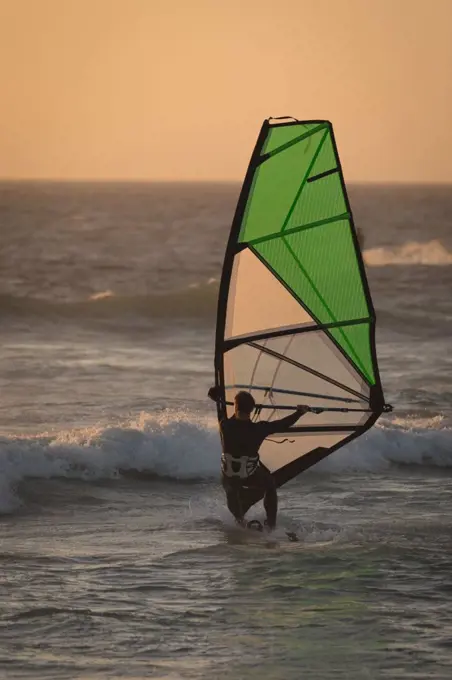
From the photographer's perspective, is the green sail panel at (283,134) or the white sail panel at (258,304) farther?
the white sail panel at (258,304)

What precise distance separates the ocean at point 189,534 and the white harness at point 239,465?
20.0 inches

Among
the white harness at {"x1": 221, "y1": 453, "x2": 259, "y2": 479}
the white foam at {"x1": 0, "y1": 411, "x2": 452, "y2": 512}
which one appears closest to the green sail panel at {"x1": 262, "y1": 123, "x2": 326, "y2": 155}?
the white harness at {"x1": 221, "y1": 453, "x2": 259, "y2": 479}

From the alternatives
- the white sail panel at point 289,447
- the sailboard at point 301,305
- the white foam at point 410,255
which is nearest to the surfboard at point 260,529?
the sailboard at point 301,305

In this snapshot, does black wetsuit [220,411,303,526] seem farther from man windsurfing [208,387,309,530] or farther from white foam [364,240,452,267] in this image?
white foam [364,240,452,267]

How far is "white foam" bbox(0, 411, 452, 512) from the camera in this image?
12914mm

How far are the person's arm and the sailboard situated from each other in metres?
0.57

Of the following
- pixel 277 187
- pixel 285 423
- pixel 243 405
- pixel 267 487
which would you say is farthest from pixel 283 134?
pixel 267 487

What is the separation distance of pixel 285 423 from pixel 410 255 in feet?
138

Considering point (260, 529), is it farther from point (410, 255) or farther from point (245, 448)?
point (410, 255)

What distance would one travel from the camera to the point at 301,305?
10.4 meters

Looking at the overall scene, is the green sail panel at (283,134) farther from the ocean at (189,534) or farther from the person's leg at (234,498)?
the ocean at (189,534)

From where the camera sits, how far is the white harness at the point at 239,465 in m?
9.70

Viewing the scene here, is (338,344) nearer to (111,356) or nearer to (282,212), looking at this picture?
(282,212)

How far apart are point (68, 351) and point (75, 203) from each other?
230 ft
